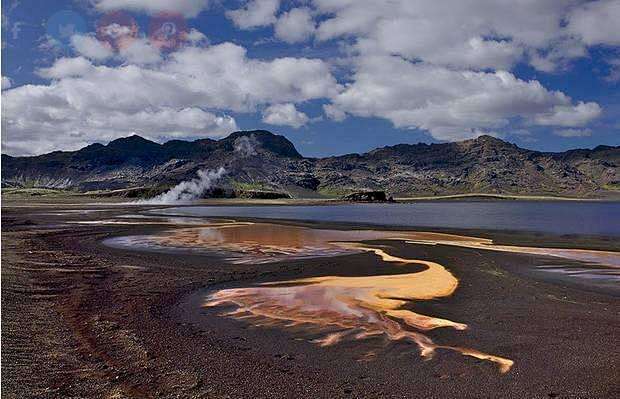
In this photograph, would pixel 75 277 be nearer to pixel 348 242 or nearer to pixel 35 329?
pixel 35 329

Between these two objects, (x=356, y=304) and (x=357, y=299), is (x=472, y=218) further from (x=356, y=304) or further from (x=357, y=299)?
(x=356, y=304)

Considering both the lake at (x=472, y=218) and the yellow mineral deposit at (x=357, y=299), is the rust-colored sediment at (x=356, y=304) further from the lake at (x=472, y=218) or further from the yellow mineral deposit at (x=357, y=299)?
the lake at (x=472, y=218)

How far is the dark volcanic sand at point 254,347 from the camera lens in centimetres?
1234

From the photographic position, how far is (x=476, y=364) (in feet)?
46.5

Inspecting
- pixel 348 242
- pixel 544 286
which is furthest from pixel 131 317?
pixel 348 242

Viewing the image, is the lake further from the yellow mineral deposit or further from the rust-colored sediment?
the rust-colored sediment

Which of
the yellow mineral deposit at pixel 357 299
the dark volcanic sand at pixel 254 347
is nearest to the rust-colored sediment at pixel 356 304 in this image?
the yellow mineral deposit at pixel 357 299

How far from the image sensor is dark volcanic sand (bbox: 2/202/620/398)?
486 inches

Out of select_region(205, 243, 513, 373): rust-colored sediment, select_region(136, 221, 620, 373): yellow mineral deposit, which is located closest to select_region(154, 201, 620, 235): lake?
select_region(136, 221, 620, 373): yellow mineral deposit

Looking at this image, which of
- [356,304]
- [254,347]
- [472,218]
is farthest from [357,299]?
[472,218]

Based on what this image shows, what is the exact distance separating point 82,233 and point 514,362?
49.7 m

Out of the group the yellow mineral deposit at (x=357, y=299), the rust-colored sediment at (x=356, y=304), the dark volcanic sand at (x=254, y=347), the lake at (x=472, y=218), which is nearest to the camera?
the dark volcanic sand at (x=254, y=347)

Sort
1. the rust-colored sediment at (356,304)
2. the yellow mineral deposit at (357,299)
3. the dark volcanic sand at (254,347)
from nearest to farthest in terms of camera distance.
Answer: the dark volcanic sand at (254,347), the rust-colored sediment at (356,304), the yellow mineral deposit at (357,299)

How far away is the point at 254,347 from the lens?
1557cm
